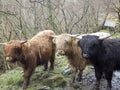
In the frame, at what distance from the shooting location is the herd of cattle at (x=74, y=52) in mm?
7066

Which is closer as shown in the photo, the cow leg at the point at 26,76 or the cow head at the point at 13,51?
the cow head at the point at 13,51

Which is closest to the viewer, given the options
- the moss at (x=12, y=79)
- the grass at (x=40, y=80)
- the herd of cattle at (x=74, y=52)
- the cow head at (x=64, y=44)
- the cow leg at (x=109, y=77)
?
the herd of cattle at (x=74, y=52)

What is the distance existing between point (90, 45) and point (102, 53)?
0.42 meters

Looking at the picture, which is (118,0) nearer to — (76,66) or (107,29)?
(107,29)

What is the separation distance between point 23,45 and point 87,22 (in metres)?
6.68

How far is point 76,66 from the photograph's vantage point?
26.3 feet

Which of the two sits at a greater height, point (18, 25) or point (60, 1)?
point (60, 1)

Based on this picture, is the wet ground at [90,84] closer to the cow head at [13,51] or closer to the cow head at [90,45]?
the cow head at [90,45]

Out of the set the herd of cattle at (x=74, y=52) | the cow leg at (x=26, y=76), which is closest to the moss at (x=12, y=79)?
the cow leg at (x=26, y=76)

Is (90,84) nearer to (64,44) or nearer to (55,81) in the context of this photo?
(55,81)

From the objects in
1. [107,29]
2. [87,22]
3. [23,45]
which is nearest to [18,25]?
[87,22]

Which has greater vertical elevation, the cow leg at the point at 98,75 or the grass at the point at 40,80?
the cow leg at the point at 98,75

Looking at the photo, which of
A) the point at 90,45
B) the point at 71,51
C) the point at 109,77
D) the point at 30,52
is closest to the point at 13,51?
the point at 30,52

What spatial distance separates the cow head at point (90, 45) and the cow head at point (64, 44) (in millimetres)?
603
